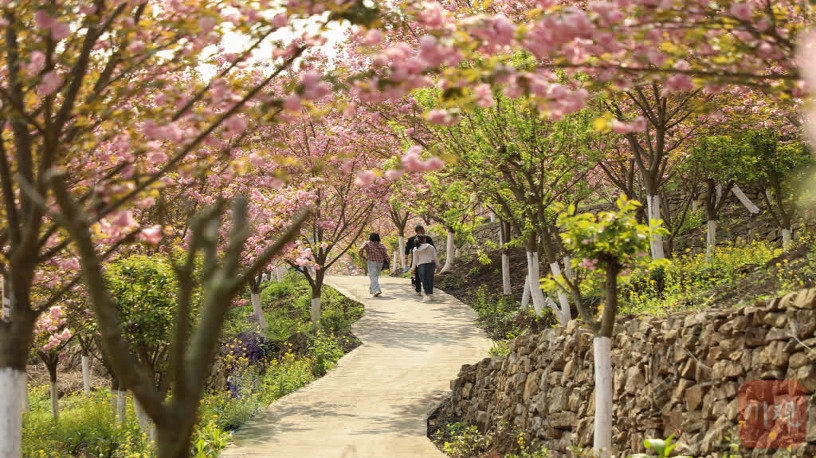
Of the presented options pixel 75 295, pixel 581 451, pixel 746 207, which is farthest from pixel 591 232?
pixel 746 207

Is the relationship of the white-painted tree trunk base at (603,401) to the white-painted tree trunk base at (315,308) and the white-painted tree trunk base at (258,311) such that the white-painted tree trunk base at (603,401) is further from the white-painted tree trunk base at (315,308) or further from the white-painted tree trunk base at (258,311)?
the white-painted tree trunk base at (258,311)

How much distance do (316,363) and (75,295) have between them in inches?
213

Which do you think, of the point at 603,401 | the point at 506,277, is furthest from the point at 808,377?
the point at 506,277

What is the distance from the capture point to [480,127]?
1196 centimetres

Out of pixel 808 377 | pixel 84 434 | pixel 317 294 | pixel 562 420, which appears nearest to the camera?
pixel 808 377

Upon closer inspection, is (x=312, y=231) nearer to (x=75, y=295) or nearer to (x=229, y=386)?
(x=229, y=386)

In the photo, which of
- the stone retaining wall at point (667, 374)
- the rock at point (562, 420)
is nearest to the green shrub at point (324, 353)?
the stone retaining wall at point (667, 374)

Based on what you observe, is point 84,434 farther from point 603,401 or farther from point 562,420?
point 603,401

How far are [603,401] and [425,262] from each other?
43.4 ft

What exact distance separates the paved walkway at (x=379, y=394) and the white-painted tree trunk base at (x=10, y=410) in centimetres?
438

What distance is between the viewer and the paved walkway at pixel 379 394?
10141 millimetres

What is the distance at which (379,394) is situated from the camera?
42.3 ft

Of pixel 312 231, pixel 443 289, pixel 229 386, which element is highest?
pixel 312 231

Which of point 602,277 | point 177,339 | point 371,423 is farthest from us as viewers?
point 371,423
